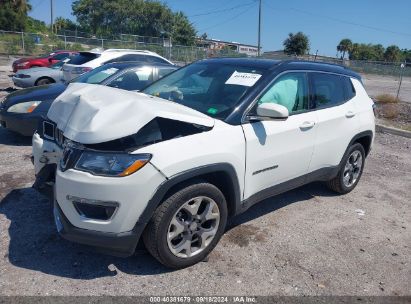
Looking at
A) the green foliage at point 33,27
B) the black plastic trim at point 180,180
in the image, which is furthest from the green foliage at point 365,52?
the black plastic trim at point 180,180

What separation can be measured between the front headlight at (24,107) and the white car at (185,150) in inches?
104

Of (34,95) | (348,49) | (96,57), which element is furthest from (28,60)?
(348,49)

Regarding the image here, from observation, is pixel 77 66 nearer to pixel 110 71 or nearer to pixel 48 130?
pixel 110 71

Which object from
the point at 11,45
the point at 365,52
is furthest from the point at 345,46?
the point at 11,45

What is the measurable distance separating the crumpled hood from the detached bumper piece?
66 cm

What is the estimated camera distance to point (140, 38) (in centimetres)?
3828

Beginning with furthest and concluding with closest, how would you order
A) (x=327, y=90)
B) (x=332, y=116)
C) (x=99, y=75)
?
(x=99, y=75), (x=327, y=90), (x=332, y=116)

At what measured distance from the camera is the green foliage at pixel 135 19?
6209 centimetres

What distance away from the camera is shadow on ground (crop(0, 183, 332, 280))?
323cm

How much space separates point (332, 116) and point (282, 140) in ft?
3.41

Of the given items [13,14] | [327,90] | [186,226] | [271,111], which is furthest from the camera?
[13,14]

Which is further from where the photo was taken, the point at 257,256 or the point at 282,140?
the point at 282,140

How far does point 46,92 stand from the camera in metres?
6.52

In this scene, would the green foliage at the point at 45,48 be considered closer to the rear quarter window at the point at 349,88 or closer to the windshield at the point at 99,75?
the windshield at the point at 99,75
